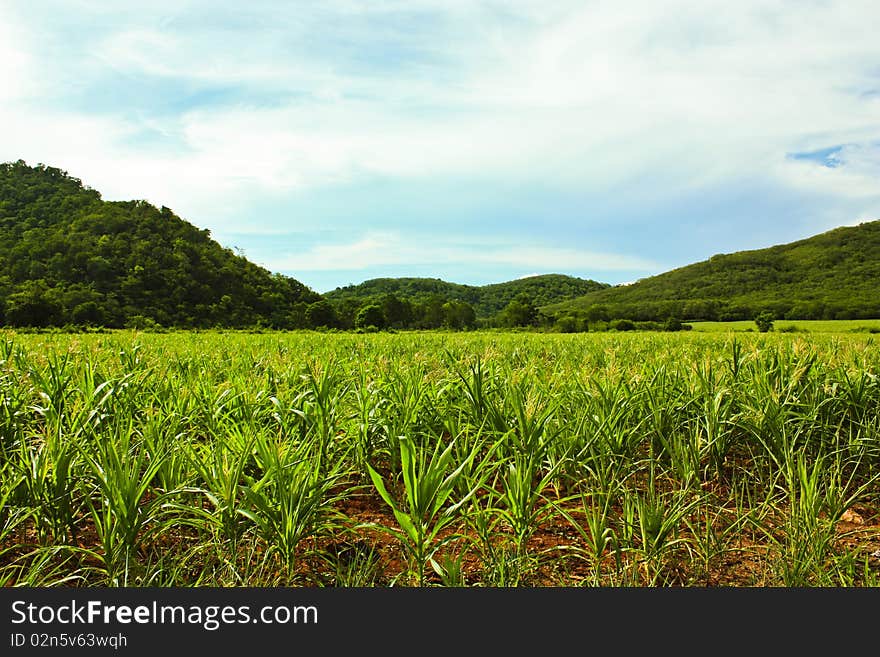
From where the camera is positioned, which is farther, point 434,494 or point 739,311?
point 739,311

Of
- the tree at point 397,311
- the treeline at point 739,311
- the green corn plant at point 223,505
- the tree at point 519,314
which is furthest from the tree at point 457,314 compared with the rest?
the green corn plant at point 223,505

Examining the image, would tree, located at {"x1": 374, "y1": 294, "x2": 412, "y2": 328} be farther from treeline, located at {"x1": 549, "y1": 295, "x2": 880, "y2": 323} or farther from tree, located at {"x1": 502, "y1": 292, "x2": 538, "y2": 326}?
treeline, located at {"x1": 549, "y1": 295, "x2": 880, "y2": 323}

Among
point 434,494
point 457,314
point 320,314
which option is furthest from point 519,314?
point 434,494

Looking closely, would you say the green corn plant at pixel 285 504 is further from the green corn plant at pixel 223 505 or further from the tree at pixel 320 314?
the tree at pixel 320 314

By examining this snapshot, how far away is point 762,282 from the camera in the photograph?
10300cm

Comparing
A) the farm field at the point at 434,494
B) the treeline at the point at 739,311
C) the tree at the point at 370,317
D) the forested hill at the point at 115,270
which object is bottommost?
the farm field at the point at 434,494

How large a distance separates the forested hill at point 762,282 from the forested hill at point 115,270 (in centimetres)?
4763

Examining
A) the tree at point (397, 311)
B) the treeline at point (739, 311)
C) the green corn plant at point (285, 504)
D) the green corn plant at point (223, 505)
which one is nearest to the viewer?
the green corn plant at point (285, 504)

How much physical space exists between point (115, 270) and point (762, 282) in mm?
110068

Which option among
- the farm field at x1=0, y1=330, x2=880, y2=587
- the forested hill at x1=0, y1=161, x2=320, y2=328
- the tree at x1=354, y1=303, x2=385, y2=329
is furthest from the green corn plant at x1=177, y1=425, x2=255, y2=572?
the tree at x1=354, y1=303, x2=385, y2=329

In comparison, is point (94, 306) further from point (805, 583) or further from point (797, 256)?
point (797, 256)

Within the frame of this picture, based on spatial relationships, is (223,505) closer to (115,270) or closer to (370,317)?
(370,317)

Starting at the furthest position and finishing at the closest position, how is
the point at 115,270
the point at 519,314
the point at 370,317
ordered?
the point at 519,314
the point at 370,317
the point at 115,270

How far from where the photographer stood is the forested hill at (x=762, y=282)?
7588cm
